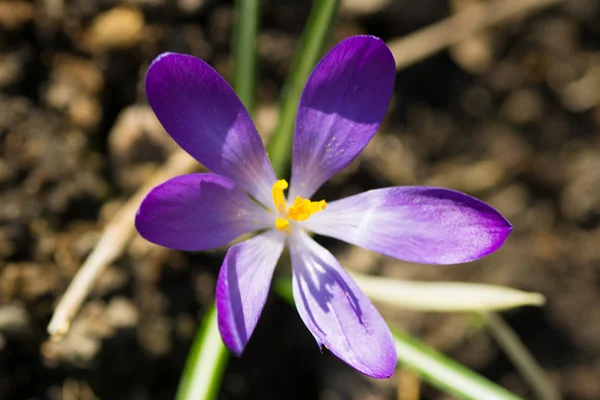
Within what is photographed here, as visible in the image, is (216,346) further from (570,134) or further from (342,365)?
(570,134)

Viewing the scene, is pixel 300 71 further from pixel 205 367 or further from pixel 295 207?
pixel 205 367

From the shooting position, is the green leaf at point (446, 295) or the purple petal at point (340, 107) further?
the green leaf at point (446, 295)

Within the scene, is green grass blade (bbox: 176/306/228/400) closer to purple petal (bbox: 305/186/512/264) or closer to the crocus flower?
the crocus flower

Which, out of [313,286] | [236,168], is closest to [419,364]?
[313,286]

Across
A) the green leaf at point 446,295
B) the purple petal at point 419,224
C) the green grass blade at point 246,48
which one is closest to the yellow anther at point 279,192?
the purple petal at point 419,224

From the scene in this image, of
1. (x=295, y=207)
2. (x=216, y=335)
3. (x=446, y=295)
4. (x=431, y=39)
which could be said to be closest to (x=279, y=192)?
(x=295, y=207)

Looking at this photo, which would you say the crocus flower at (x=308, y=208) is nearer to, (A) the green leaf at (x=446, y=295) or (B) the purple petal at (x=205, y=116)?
(B) the purple petal at (x=205, y=116)
